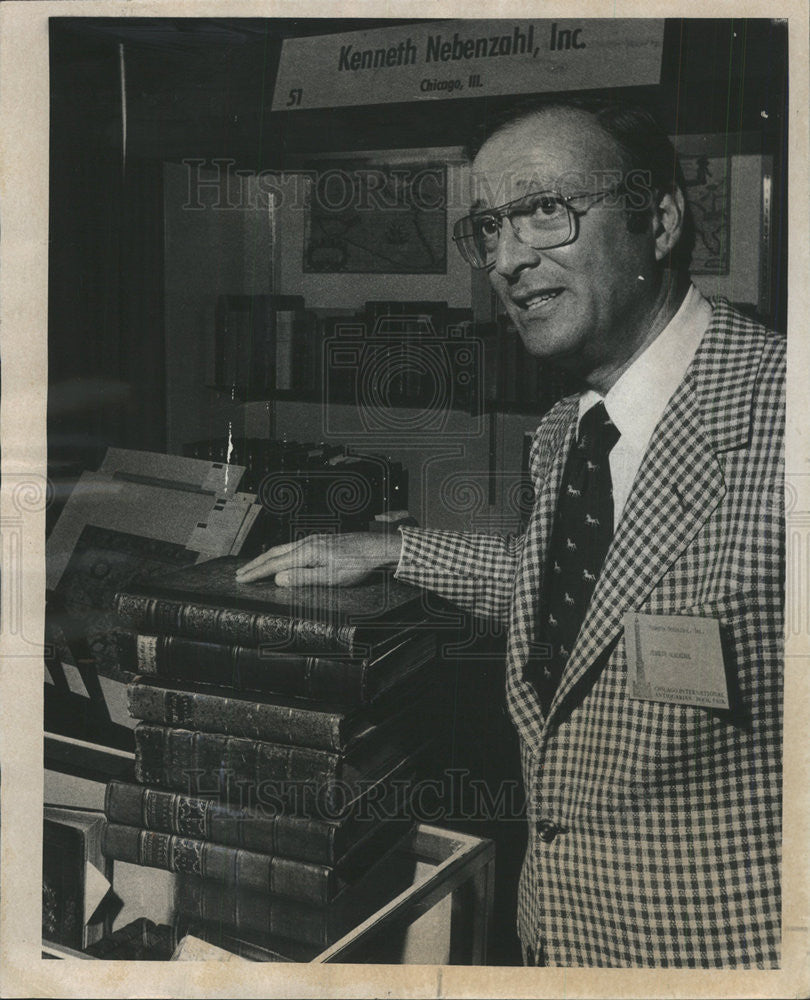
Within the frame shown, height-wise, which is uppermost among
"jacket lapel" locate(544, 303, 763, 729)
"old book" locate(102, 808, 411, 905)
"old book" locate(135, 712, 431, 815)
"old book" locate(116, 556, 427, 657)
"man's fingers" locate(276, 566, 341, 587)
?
"jacket lapel" locate(544, 303, 763, 729)

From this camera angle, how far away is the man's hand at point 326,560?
4.53ft

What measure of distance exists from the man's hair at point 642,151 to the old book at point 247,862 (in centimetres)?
93

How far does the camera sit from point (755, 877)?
134 cm

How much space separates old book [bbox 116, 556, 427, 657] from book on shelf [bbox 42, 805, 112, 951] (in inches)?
13.1

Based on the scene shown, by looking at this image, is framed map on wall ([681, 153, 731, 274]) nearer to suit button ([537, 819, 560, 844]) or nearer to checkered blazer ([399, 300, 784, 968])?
checkered blazer ([399, 300, 784, 968])

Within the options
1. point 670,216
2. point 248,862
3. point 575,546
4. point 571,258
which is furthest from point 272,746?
point 670,216

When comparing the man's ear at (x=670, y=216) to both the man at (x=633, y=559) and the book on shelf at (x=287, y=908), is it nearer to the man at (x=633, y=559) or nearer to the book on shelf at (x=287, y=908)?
the man at (x=633, y=559)

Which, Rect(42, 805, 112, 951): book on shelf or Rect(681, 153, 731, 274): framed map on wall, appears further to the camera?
Rect(42, 805, 112, 951): book on shelf

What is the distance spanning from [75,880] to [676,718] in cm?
93

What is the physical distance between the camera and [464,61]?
1.37 meters

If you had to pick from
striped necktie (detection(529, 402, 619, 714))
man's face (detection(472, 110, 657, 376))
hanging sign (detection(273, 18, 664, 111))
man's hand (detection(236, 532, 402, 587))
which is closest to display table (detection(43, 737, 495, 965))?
striped necktie (detection(529, 402, 619, 714))

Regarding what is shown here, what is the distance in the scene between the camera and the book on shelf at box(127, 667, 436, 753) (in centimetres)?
133

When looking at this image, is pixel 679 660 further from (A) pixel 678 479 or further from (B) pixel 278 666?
(B) pixel 278 666

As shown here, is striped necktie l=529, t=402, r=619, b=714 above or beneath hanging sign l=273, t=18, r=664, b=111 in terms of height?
beneath
